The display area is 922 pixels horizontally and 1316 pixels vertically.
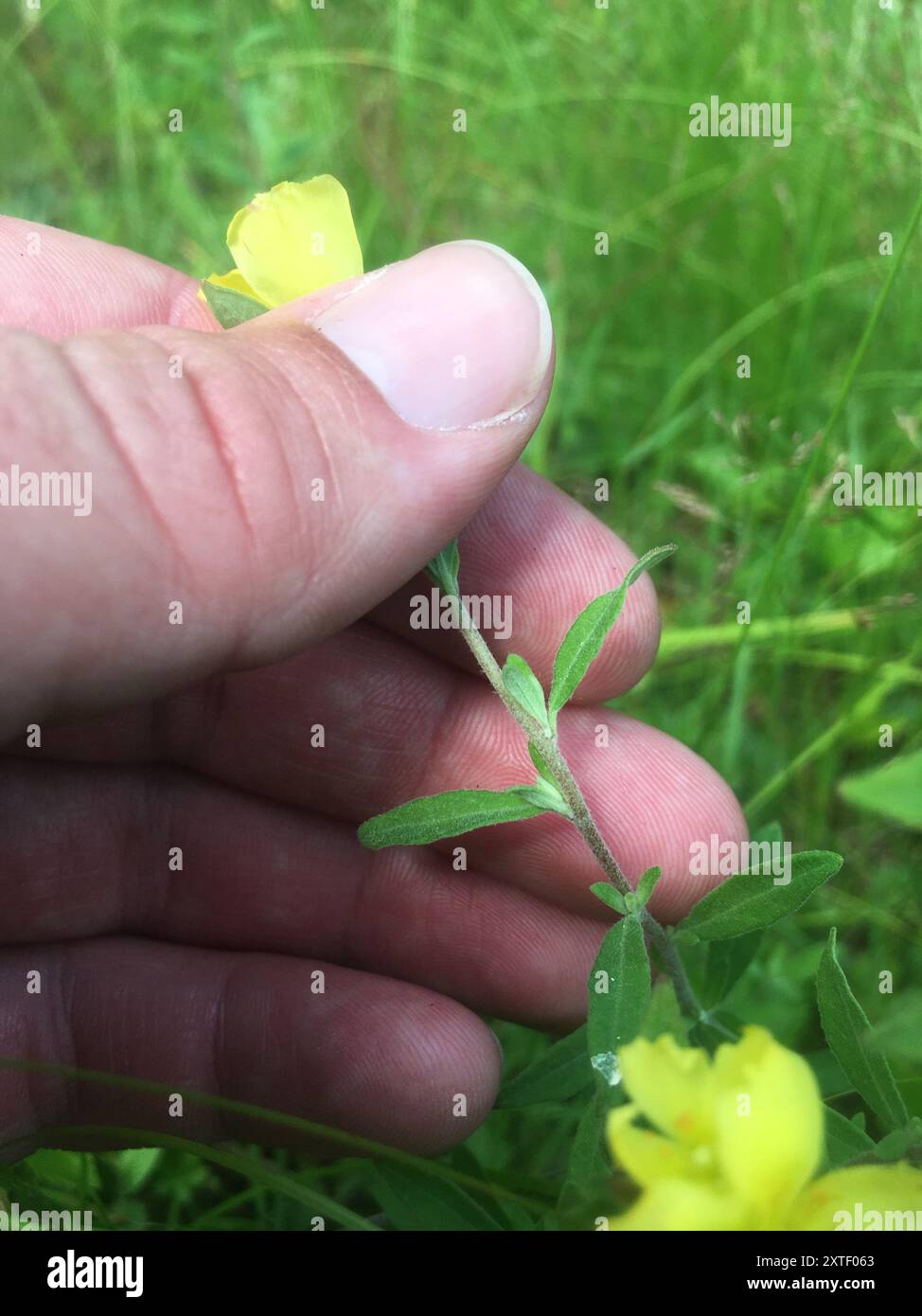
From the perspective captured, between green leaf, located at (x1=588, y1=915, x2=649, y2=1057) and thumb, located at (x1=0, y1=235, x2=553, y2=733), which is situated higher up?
thumb, located at (x1=0, y1=235, x2=553, y2=733)

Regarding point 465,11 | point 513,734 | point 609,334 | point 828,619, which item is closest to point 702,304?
point 609,334

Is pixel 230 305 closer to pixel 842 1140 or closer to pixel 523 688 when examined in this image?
pixel 523 688

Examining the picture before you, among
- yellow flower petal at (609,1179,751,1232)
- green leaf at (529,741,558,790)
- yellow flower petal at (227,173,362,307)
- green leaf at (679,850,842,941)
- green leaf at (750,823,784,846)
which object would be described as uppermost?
yellow flower petal at (227,173,362,307)

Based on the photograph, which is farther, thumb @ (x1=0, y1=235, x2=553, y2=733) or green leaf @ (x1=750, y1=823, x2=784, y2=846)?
green leaf @ (x1=750, y1=823, x2=784, y2=846)

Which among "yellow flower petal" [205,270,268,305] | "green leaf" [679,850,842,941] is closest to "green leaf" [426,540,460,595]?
"yellow flower petal" [205,270,268,305]

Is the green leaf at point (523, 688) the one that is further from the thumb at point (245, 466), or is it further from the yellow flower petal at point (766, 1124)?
the yellow flower petal at point (766, 1124)

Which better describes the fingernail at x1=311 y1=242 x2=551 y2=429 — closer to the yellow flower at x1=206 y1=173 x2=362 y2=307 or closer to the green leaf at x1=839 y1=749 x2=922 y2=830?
the yellow flower at x1=206 y1=173 x2=362 y2=307

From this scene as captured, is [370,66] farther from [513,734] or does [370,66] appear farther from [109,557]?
[109,557]

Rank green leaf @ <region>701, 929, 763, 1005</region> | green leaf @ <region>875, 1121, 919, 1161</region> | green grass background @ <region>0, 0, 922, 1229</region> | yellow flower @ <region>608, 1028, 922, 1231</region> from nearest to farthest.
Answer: yellow flower @ <region>608, 1028, 922, 1231</region>, green leaf @ <region>875, 1121, 919, 1161</region>, green leaf @ <region>701, 929, 763, 1005</region>, green grass background @ <region>0, 0, 922, 1229</region>
